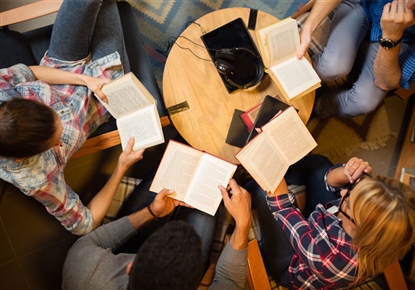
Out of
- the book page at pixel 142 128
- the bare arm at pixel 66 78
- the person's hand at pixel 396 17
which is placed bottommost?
the book page at pixel 142 128

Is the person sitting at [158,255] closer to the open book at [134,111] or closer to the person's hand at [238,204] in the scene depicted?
the person's hand at [238,204]

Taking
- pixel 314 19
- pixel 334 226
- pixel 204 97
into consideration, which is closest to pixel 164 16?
pixel 204 97

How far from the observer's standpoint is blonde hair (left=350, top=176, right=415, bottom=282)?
1092 millimetres

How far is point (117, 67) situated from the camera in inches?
60.4

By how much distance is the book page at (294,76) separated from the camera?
1500mm

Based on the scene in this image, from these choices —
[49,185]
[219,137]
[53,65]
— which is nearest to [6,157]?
[49,185]

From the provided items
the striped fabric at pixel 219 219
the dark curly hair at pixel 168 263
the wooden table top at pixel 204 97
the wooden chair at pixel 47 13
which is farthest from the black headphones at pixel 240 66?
the dark curly hair at pixel 168 263

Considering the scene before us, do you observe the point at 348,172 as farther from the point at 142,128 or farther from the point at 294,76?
the point at 142,128

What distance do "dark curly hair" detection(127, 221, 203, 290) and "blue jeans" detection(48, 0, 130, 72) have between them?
0.93 metres

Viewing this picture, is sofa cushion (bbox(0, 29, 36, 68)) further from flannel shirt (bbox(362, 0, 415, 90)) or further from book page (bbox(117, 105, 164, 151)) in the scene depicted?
flannel shirt (bbox(362, 0, 415, 90))

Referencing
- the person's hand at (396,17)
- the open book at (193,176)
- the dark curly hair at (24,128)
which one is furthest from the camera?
the open book at (193,176)

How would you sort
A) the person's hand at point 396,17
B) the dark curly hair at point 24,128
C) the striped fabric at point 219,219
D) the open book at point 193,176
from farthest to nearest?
the striped fabric at point 219,219 → the open book at point 193,176 → the person's hand at point 396,17 → the dark curly hair at point 24,128

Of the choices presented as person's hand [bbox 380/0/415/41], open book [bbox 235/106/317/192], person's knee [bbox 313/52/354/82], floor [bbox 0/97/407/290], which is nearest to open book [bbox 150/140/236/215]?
open book [bbox 235/106/317/192]

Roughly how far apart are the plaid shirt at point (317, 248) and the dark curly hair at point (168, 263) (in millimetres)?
527
